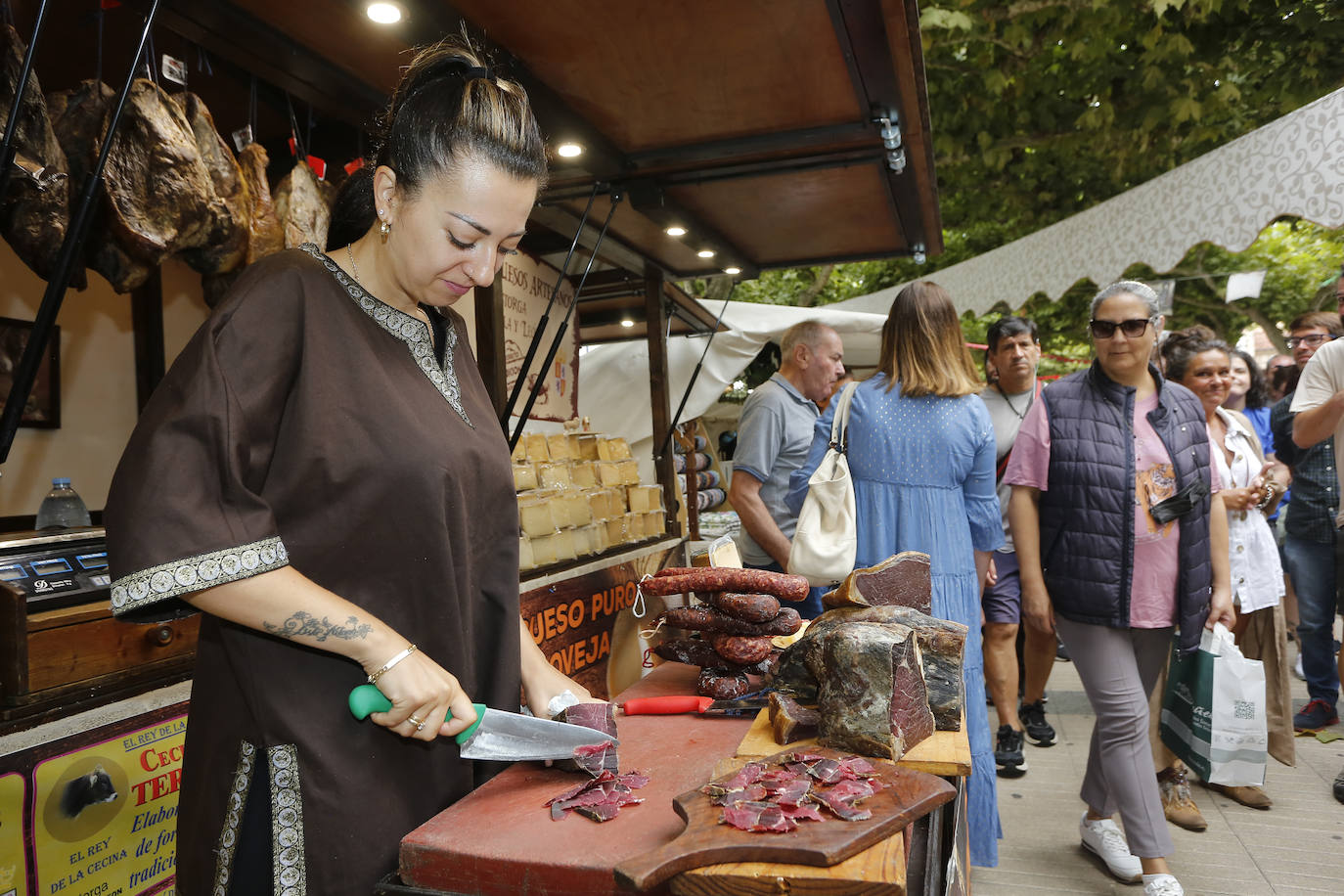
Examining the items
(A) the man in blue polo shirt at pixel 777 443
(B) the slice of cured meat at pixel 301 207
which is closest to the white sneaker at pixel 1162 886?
(A) the man in blue polo shirt at pixel 777 443

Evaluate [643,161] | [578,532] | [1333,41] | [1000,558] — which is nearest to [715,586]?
[643,161]

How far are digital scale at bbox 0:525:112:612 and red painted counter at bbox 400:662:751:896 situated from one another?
1.31m

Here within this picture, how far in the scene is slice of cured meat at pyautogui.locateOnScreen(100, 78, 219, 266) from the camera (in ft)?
7.35

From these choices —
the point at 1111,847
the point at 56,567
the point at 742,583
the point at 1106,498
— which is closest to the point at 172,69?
the point at 56,567

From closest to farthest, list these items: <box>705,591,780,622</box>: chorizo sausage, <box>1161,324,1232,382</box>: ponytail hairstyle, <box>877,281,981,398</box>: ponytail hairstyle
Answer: <box>705,591,780,622</box>: chorizo sausage
<box>877,281,981,398</box>: ponytail hairstyle
<box>1161,324,1232,382</box>: ponytail hairstyle

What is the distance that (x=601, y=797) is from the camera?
128cm

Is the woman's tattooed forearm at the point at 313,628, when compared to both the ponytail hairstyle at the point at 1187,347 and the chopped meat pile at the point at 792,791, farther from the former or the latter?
the ponytail hairstyle at the point at 1187,347

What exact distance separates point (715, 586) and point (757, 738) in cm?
46

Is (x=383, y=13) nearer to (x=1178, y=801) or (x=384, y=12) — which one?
(x=384, y=12)

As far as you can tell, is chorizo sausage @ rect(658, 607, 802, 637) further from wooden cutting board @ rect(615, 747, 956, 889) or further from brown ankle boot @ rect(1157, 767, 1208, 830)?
brown ankle boot @ rect(1157, 767, 1208, 830)

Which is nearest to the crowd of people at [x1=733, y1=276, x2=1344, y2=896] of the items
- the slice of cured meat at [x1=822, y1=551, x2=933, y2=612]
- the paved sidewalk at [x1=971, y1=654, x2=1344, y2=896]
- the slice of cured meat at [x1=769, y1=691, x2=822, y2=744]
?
the paved sidewalk at [x1=971, y1=654, x2=1344, y2=896]

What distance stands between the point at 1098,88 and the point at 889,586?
29.8 feet

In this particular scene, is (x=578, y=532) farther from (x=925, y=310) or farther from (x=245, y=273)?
(x=245, y=273)

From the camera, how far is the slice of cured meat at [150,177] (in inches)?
88.2
